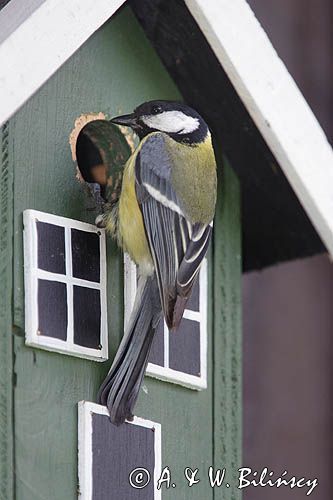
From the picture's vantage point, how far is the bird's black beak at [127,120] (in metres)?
2.93

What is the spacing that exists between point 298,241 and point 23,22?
2.71 ft

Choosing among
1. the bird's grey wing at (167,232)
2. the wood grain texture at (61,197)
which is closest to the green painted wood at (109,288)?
the wood grain texture at (61,197)

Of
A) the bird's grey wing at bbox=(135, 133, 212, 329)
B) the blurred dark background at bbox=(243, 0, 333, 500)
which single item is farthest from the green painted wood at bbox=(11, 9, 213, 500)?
the blurred dark background at bbox=(243, 0, 333, 500)

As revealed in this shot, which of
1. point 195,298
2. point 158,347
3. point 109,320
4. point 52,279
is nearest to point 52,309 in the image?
point 52,279

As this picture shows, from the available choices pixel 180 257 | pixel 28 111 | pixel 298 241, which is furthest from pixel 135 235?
pixel 298 241

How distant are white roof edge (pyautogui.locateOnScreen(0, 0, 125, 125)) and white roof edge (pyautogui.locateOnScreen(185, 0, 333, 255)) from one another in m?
0.21

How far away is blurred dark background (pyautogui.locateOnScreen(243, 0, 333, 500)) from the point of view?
→ 3.88m

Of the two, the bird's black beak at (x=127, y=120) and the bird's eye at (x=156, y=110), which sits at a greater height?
the bird's eye at (x=156, y=110)

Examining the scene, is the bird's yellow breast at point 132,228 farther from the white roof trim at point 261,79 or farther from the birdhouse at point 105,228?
the white roof trim at point 261,79

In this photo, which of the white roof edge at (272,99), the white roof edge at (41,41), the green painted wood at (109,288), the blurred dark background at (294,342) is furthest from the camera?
the blurred dark background at (294,342)

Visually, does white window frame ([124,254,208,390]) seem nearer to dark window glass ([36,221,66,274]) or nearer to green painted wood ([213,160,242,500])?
green painted wood ([213,160,242,500])

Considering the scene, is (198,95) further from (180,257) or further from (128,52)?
(180,257)

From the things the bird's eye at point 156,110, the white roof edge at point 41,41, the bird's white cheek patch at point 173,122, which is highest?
the white roof edge at point 41,41

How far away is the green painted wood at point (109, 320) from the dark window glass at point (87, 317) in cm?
4
